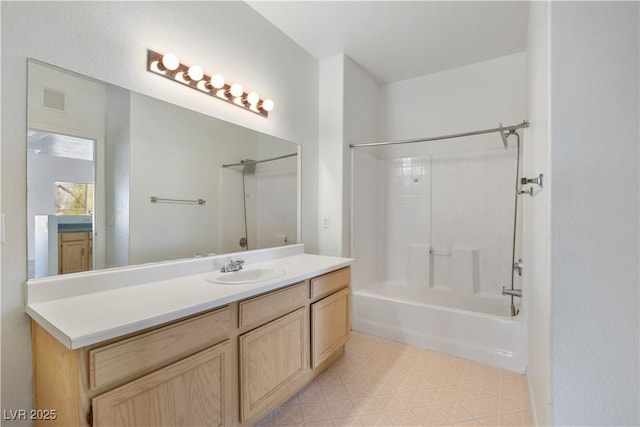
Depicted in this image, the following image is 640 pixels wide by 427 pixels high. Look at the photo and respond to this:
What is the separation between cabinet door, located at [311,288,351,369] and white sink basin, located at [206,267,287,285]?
1.05ft

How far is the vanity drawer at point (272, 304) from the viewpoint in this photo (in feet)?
4.46

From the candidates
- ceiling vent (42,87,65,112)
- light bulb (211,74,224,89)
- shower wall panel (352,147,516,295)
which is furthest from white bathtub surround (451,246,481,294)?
ceiling vent (42,87,65,112)

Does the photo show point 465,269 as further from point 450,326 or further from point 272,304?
point 272,304

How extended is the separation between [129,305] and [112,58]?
3.70 ft

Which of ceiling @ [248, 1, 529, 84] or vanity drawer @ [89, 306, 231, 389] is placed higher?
ceiling @ [248, 1, 529, 84]

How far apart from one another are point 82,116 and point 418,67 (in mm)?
2860

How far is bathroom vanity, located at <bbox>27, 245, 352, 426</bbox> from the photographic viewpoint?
0.90m

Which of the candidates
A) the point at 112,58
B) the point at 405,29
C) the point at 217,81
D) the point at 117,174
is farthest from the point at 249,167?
the point at 405,29

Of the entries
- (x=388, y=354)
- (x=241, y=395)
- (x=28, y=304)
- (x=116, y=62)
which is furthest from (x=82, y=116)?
(x=388, y=354)

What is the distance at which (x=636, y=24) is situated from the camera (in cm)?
90

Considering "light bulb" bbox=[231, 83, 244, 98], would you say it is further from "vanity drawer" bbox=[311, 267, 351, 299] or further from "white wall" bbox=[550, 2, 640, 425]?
"white wall" bbox=[550, 2, 640, 425]

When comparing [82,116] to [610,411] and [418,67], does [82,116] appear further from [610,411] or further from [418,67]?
[418,67]

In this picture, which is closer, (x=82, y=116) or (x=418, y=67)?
(x=82, y=116)

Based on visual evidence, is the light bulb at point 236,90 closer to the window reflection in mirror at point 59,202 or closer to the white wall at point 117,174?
the white wall at point 117,174
